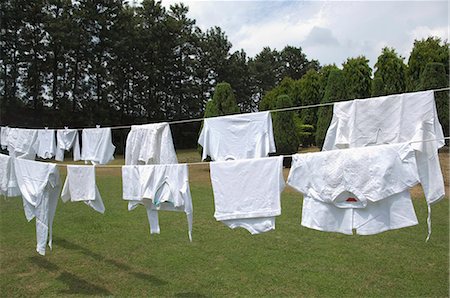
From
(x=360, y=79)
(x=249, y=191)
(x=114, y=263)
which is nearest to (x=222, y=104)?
(x=360, y=79)

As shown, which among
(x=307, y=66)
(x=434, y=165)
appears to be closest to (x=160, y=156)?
(x=434, y=165)

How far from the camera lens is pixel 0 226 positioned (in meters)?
6.27

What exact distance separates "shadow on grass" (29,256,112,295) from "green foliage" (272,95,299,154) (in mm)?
7926

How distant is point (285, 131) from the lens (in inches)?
448

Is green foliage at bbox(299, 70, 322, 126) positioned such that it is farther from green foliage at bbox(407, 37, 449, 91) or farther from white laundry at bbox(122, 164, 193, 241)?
white laundry at bbox(122, 164, 193, 241)

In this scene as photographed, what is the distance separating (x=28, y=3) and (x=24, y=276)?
19.9 meters

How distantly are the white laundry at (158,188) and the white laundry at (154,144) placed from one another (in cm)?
79

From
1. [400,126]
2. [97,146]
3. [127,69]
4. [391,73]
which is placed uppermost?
[127,69]

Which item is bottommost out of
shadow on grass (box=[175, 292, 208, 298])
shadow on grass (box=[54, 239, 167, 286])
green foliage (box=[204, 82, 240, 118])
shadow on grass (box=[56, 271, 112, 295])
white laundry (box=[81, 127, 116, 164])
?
shadow on grass (box=[56, 271, 112, 295])

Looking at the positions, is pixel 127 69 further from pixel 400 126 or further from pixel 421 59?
pixel 400 126

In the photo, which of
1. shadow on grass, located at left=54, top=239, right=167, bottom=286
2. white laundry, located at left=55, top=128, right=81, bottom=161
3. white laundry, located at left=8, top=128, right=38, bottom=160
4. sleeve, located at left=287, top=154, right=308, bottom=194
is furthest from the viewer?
white laundry, located at left=55, top=128, right=81, bottom=161

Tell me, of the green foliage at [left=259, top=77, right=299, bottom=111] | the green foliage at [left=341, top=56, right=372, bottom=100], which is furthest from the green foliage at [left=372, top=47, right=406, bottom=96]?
the green foliage at [left=259, top=77, right=299, bottom=111]

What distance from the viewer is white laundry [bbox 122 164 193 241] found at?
3.18 m

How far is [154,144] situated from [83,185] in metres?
0.92
